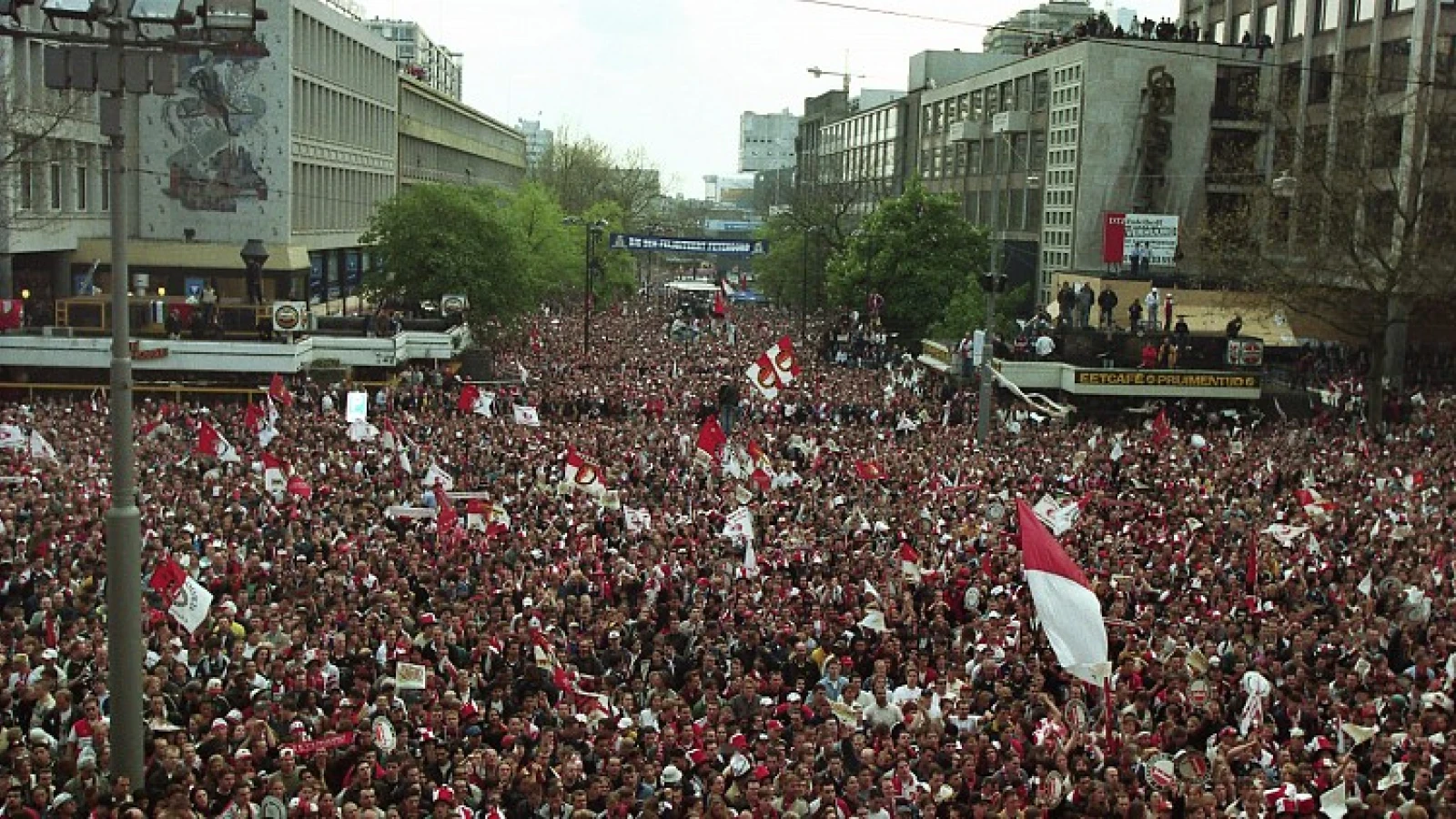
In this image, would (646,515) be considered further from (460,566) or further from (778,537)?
(460,566)

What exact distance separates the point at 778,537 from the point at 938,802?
374 inches

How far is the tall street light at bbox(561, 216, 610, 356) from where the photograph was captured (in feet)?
199

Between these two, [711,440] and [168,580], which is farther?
[711,440]

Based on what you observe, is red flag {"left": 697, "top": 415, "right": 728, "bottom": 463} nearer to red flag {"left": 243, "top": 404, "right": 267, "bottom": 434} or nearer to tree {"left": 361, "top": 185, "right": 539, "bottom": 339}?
red flag {"left": 243, "top": 404, "right": 267, "bottom": 434}

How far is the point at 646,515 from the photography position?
2188 cm

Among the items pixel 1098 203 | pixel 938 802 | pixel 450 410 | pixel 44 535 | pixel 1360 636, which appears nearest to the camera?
pixel 938 802

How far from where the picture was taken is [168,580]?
16.0m

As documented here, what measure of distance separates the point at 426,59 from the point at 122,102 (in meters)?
136

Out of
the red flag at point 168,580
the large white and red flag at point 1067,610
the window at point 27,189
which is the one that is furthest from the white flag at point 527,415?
the window at point 27,189

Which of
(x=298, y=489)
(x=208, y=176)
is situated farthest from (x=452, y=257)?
(x=298, y=489)

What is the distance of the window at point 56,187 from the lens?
5331 cm

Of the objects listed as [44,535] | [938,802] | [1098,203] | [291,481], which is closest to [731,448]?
[291,481]

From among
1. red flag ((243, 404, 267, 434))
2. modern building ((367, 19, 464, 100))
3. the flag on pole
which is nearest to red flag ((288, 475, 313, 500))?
the flag on pole

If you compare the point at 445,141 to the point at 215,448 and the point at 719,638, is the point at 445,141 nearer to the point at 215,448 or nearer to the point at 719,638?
the point at 215,448
